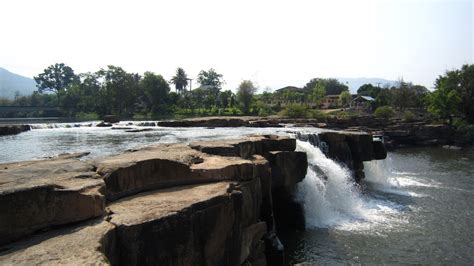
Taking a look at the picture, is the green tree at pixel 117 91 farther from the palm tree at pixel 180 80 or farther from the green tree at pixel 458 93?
the green tree at pixel 458 93

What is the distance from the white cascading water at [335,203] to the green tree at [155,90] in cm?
6025

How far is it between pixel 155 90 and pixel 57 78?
47.2m

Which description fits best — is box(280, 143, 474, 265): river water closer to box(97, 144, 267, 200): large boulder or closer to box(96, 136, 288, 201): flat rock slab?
box(96, 136, 288, 201): flat rock slab

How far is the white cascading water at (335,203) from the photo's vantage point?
534 inches

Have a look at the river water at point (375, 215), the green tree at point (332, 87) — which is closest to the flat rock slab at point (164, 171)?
the river water at point (375, 215)

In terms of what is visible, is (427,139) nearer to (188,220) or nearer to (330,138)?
(330,138)

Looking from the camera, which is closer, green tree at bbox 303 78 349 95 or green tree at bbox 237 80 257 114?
green tree at bbox 237 80 257 114

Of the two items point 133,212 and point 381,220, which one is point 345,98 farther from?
point 133,212

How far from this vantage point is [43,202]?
493 centimetres

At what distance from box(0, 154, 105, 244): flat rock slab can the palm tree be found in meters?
97.7

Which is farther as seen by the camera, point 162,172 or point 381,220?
point 381,220

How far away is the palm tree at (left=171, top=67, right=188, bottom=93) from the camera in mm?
102062

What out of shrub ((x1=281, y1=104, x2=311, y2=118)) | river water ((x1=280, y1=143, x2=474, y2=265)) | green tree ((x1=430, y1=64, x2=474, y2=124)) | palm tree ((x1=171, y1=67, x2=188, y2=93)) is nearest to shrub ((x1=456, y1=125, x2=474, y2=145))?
green tree ((x1=430, y1=64, x2=474, y2=124))

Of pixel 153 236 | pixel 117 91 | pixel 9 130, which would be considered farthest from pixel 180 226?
pixel 117 91
